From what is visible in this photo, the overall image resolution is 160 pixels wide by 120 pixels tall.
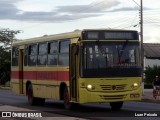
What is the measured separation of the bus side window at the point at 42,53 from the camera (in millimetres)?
24578

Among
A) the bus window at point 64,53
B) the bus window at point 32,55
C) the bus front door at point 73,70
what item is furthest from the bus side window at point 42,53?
the bus front door at point 73,70

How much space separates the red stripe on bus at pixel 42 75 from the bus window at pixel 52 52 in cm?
46

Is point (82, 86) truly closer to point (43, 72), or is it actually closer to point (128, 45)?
point (128, 45)

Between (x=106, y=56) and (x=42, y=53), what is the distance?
16.0 ft

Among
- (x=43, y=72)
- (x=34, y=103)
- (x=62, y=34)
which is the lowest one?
(x=34, y=103)

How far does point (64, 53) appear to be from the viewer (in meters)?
22.4

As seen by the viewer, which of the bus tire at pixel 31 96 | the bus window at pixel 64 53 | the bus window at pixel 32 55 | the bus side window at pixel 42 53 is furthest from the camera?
the bus tire at pixel 31 96

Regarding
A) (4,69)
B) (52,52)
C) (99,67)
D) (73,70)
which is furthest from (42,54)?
(4,69)

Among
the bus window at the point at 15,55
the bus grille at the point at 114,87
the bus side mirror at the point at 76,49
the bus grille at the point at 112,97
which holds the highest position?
the bus side mirror at the point at 76,49

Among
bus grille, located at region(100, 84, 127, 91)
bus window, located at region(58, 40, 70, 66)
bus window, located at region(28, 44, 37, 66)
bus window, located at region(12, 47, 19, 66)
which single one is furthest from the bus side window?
bus grille, located at region(100, 84, 127, 91)

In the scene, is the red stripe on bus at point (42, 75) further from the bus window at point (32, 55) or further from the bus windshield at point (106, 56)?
the bus windshield at point (106, 56)

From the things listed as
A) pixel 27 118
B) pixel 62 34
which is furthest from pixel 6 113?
pixel 62 34

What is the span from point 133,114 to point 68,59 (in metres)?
3.67

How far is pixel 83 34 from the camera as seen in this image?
68.8 feet
